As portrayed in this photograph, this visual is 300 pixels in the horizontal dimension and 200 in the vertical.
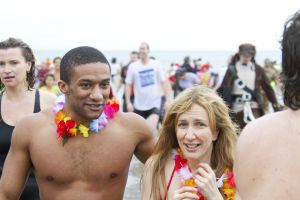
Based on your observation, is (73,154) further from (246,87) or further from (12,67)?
(246,87)

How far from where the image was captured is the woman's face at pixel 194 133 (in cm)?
321

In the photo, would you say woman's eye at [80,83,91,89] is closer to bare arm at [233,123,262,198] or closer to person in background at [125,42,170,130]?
bare arm at [233,123,262,198]

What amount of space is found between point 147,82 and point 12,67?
5.37 meters

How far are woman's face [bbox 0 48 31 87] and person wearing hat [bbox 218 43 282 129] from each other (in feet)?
12.5

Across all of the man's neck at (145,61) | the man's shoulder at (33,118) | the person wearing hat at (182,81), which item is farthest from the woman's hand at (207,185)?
the person wearing hat at (182,81)

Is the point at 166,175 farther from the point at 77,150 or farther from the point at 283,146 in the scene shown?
the point at 283,146

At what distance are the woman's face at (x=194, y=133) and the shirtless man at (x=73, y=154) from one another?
0.32 metres

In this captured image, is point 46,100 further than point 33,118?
Yes

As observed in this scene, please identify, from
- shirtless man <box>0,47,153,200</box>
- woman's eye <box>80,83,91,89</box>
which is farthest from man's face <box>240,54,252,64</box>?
woman's eye <box>80,83,91,89</box>

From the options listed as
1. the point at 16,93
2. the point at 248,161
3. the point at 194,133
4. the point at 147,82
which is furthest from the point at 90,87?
the point at 147,82

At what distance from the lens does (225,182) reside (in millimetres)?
3279

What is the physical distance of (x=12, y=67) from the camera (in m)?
4.55

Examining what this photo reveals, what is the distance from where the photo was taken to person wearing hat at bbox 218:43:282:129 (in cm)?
783

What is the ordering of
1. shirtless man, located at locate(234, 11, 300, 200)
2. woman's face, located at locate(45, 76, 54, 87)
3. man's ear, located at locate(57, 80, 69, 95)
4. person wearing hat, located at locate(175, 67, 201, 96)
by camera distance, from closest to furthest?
shirtless man, located at locate(234, 11, 300, 200)
man's ear, located at locate(57, 80, 69, 95)
woman's face, located at locate(45, 76, 54, 87)
person wearing hat, located at locate(175, 67, 201, 96)
